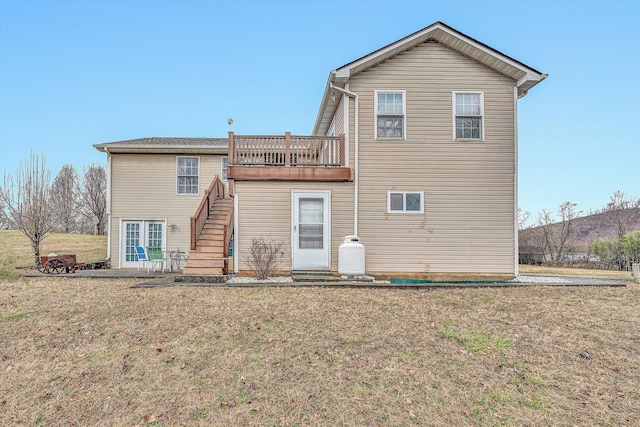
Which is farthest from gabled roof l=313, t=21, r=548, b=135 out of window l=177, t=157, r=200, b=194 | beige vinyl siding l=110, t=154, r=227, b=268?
beige vinyl siding l=110, t=154, r=227, b=268

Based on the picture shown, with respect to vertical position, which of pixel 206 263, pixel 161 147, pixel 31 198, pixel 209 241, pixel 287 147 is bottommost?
pixel 206 263

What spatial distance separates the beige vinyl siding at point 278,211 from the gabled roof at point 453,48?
3.17m

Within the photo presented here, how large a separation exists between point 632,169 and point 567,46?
13.5 meters

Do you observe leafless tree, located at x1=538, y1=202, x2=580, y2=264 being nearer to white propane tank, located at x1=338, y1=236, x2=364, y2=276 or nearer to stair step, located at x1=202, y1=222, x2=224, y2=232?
white propane tank, located at x1=338, y1=236, x2=364, y2=276

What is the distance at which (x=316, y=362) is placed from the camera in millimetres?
4523

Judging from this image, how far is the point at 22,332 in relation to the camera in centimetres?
557

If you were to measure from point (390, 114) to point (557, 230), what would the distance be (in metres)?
18.3

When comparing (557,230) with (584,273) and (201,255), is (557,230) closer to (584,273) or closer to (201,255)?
(584,273)

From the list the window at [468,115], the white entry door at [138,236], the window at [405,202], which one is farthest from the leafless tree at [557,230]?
the white entry door at [138,236]

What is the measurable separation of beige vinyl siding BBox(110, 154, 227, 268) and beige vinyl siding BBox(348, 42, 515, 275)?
788 centimetres

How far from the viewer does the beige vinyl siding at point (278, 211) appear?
33.0 ft

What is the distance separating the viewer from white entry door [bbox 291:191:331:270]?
10094 mm

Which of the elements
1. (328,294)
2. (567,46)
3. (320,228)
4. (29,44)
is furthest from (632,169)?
(29,44)

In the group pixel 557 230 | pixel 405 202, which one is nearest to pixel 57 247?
pixel 405 202
